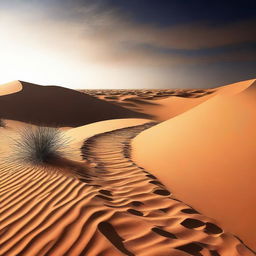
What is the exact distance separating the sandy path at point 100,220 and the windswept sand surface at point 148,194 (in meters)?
0.01

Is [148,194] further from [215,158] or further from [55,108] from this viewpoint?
[55,108]

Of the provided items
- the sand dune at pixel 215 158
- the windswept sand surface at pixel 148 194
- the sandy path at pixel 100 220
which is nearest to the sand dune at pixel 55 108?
the windswept sand surface at pixel 148 194

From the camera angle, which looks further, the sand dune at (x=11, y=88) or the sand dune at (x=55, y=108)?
the sand dune at (x=11, y=88)

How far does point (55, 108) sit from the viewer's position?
22.6 metres

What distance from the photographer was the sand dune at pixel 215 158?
3.89 metres

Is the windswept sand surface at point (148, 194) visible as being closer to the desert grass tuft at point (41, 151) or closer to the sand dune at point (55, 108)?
the desert grass tuft at point (41, 151)

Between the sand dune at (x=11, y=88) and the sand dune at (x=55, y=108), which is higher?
the sand dune at (x=11, y=88)

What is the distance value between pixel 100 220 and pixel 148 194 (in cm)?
121

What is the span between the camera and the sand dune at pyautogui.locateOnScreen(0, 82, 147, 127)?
66.2 feet

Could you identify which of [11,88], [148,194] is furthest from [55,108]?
[148,194]

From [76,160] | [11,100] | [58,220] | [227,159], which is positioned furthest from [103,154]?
[11,100]

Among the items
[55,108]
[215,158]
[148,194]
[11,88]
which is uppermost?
[11,88]

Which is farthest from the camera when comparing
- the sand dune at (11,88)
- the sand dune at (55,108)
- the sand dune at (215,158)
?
the sand dune at (11,88)

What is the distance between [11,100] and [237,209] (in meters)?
20.7
